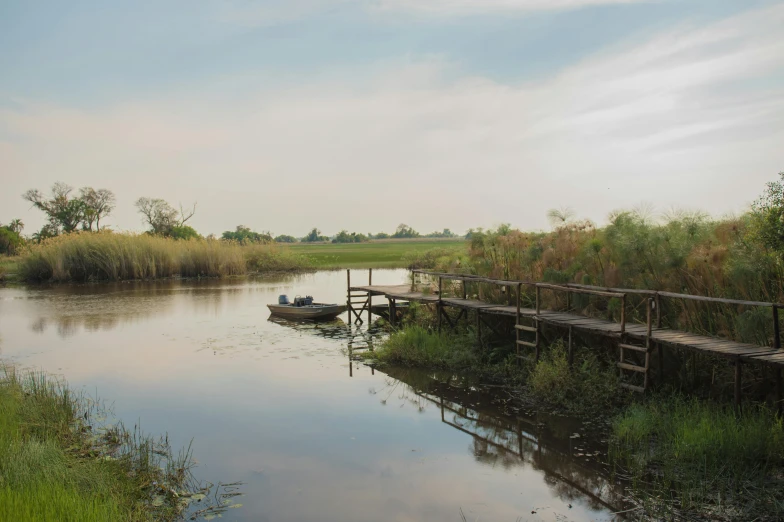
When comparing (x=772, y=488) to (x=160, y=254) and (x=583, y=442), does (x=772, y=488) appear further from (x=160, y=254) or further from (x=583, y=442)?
(x=160, y=254)

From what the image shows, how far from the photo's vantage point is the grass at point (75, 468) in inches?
229

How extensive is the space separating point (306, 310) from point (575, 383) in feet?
43.5

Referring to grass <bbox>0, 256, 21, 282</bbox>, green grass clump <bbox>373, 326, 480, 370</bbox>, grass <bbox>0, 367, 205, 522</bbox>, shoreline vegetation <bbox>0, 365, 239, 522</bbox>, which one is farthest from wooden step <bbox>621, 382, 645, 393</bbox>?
grass <bbox>0, 256, 21, 282</bbox>

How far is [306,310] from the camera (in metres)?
22.5

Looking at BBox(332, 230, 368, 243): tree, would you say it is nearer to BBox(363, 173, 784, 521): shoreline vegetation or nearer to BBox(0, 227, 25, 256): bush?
BBox(0, 227, 25, 256): bush

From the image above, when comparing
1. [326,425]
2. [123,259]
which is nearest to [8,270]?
[123,259]

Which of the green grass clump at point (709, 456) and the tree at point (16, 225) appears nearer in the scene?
the green grass clump at point (709, 456)

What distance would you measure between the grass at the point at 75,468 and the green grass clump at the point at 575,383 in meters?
6.12

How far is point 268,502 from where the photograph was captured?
7.59 meters

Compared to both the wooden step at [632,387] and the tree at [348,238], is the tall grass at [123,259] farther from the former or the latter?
the tree at [348,238]

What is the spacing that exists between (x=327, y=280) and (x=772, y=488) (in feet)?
119

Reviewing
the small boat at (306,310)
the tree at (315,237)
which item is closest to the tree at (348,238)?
the tree at (315,237)

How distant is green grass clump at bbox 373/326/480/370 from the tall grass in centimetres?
2964

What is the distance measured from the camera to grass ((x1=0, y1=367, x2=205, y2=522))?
5.80 m
